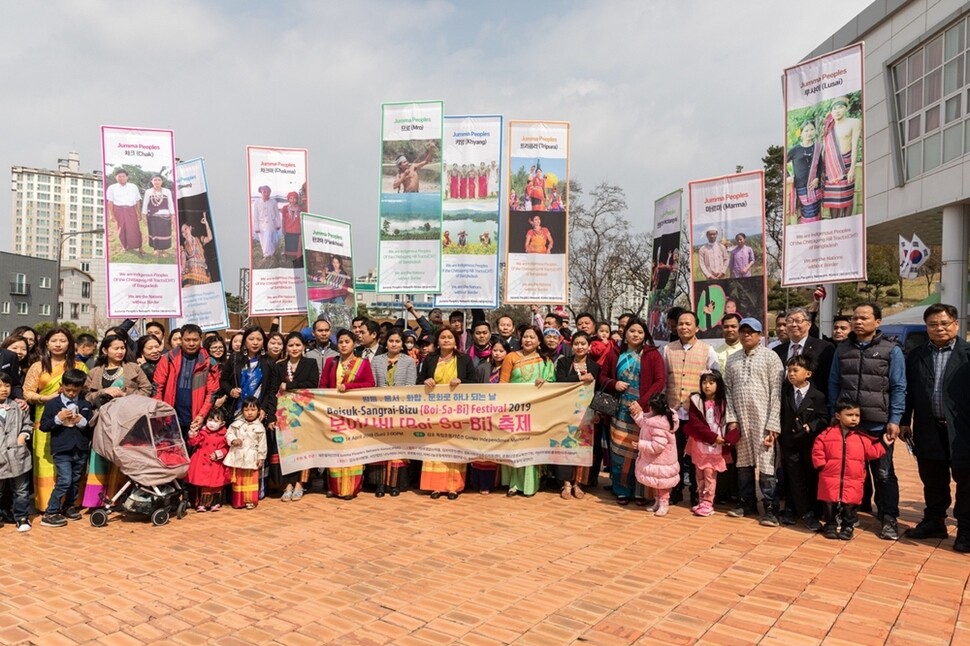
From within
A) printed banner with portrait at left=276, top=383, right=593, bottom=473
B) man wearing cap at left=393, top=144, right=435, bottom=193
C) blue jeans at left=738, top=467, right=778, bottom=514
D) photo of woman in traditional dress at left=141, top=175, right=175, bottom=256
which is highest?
man wearing cap at left=393, top=144, right=435, bottom=193

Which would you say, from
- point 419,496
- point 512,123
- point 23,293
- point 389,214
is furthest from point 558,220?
point 23,293

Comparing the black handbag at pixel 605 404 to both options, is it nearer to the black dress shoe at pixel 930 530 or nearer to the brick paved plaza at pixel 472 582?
the brick paved plaza at pixel 472 582

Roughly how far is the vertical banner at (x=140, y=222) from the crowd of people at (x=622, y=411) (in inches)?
53.5

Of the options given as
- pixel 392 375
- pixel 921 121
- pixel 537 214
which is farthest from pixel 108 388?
pixel 921 121

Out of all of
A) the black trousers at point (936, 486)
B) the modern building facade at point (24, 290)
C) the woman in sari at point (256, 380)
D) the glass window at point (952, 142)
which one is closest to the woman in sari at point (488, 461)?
the woman in sari at point (256, 380)

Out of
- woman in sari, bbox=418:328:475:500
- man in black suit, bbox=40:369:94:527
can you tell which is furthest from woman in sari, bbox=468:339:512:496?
man in black suit, bbox=40:369:94:527

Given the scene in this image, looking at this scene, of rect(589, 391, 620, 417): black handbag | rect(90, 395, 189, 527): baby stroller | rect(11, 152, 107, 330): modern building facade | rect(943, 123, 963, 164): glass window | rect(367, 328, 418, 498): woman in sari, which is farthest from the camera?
rect(11, 152, 107, 330): modern building facade

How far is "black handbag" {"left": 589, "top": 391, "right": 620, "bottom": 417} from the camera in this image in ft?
19.7

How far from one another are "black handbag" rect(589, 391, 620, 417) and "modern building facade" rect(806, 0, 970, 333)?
12219mm

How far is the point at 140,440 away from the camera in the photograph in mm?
5383

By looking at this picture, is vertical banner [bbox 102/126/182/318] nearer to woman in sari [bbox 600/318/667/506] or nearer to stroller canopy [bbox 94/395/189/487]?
stroller canopy [bbox 94/395/189/487]

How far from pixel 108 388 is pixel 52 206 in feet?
258

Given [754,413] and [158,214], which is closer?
[754,413]

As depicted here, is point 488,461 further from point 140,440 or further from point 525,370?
point 140,440
